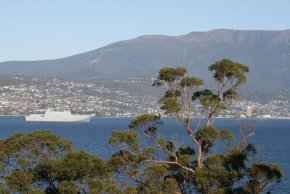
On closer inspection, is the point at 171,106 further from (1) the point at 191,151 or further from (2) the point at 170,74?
(1) the point at 191,151

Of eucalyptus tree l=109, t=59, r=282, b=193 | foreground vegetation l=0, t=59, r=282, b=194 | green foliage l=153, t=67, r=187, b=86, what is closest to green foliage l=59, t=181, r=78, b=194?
foreground vegetation l=0, t=59, r=282, b=194

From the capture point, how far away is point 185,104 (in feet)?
83.1

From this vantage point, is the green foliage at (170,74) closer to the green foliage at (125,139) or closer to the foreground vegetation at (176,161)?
the foreground vegetation at (176,161)

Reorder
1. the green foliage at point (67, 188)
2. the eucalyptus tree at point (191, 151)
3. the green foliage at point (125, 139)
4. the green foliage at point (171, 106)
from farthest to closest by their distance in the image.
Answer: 1. the green foliage at point (67, 188)
2. the green foliage at point (125, 139)
3. the green foliage at point (171, 106)
4. the eucalyptus tree at point (191, 151)

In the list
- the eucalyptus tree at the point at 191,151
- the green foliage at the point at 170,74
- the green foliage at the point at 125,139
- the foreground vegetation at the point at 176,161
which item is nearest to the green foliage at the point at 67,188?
the foreground vegetation at the point at 176,161

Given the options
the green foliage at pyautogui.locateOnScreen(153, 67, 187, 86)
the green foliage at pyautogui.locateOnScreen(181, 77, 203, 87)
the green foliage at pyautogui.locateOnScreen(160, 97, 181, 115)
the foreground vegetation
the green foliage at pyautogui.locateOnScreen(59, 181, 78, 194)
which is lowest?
the green foliage at pyautogui.locateOnScreen(59, 181, 78, 194)

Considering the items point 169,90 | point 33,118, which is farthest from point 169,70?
point 33,118

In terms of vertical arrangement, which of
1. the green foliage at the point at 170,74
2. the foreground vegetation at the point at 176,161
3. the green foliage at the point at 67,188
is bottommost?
the green foliage at the point at 67,188

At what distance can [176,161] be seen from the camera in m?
25.1

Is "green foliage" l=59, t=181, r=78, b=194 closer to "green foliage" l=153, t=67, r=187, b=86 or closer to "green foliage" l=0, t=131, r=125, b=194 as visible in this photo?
"green foliage" l=0, t=131, r=125, b=194

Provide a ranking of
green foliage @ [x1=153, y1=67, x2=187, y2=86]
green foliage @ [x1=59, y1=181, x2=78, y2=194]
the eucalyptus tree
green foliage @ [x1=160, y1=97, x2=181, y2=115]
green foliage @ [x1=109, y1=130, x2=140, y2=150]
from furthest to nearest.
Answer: green foliage @ [x1=153, y1=67, x2=187, y2=86]
green foliage @ [x1=59, y1=181, x2=78, y2=194]
green foliage @ [x1=109, y1=130, x2=140, y2=150]
green foliage @ [x1=160, y1=97, x2=181, y2=115]
the eucalyptus tree

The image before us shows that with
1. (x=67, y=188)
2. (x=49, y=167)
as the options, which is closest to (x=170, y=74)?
(x=67, y=188)

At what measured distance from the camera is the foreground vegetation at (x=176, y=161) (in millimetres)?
24141

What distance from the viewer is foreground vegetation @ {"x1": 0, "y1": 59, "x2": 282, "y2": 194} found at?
24.1 metres
